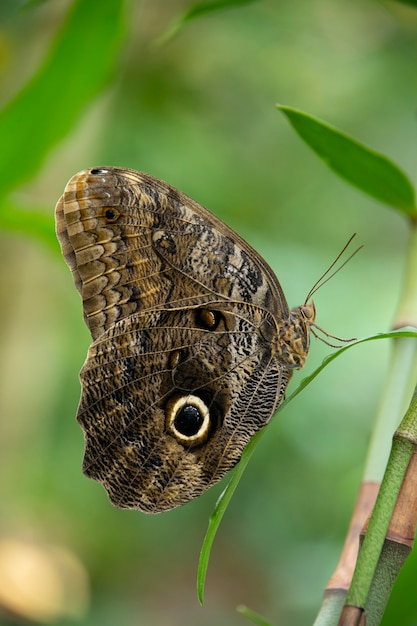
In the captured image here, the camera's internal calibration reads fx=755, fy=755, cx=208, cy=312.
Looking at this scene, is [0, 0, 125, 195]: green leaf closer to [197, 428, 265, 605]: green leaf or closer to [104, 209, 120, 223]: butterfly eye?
[104, 209, 120, 223]: butterfly eye

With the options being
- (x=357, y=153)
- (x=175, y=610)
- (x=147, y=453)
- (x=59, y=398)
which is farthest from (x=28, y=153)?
(x=175, y=610)

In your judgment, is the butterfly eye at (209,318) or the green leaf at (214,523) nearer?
the green leaf at (214,523)

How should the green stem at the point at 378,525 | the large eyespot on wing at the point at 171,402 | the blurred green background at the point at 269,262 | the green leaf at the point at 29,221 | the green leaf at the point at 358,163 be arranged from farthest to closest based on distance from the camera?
the blurred green background at the point at 269,262 < the green leaf at the point at 29,221 < the large eyespot on wing at the point at 171,402 < the green leaf at the point at 358,163 < the green stem at the point at 378,525

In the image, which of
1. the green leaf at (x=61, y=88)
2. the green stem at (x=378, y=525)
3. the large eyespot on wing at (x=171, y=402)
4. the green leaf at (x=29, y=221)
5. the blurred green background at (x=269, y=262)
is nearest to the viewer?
the green stem at (x=378, y=525)

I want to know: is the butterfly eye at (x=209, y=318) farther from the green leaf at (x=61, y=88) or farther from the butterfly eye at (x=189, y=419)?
the green leaf at (x=61, y=88)

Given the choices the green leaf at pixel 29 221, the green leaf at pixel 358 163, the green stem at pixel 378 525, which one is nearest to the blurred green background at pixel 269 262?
the green leaf at pixel 29 221

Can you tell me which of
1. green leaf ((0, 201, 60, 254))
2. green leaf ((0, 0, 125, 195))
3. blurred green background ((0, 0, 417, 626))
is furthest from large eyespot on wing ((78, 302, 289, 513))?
blurred green background ((0, 0, 417, 626))

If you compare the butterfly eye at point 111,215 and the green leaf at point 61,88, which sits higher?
the green leaf at point 61,88

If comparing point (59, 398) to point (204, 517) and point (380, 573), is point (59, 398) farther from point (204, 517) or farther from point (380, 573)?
point (380, 573)

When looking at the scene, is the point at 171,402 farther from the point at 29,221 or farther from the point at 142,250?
the point at 29,221
